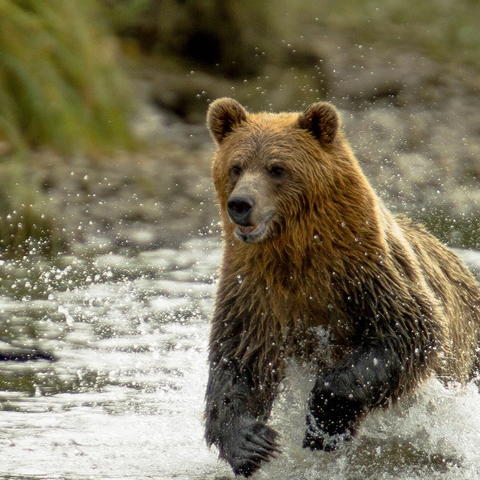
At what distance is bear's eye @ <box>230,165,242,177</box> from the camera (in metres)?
6.05

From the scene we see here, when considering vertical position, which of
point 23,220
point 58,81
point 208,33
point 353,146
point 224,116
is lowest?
point 23,220

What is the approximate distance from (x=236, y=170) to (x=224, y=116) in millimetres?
439

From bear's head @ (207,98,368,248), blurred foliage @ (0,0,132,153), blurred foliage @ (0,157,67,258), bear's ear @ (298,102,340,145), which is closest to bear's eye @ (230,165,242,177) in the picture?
bear's head @ (207,98,368,248)

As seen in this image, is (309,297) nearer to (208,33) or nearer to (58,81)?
(58,81)

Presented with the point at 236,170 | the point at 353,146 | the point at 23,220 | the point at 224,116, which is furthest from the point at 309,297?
the point at 353,146

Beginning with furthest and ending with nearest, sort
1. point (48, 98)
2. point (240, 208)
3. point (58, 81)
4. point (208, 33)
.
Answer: point (208, 33) < point (58, 81) < point (48, 98) < point (240, 208)

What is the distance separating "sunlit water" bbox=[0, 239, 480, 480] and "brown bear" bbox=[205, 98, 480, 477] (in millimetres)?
259

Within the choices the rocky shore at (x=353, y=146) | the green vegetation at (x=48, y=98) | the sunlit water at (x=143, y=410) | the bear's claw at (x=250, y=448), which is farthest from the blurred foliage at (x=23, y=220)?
the bear's claw at (x=250, y=448)

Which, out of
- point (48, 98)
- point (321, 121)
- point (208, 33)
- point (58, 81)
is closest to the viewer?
point (321, 121)

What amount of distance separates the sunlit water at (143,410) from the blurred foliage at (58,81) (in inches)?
153

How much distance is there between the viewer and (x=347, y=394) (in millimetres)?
5922

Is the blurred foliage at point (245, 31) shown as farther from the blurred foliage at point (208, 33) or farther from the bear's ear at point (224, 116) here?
the bear's ear at point (224, 116)

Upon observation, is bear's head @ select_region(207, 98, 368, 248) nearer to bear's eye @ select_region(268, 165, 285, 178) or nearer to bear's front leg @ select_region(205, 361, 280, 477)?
bear's eye @ select_region(268, 165, 285, 178)

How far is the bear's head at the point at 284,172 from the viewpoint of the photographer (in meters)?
5.89
